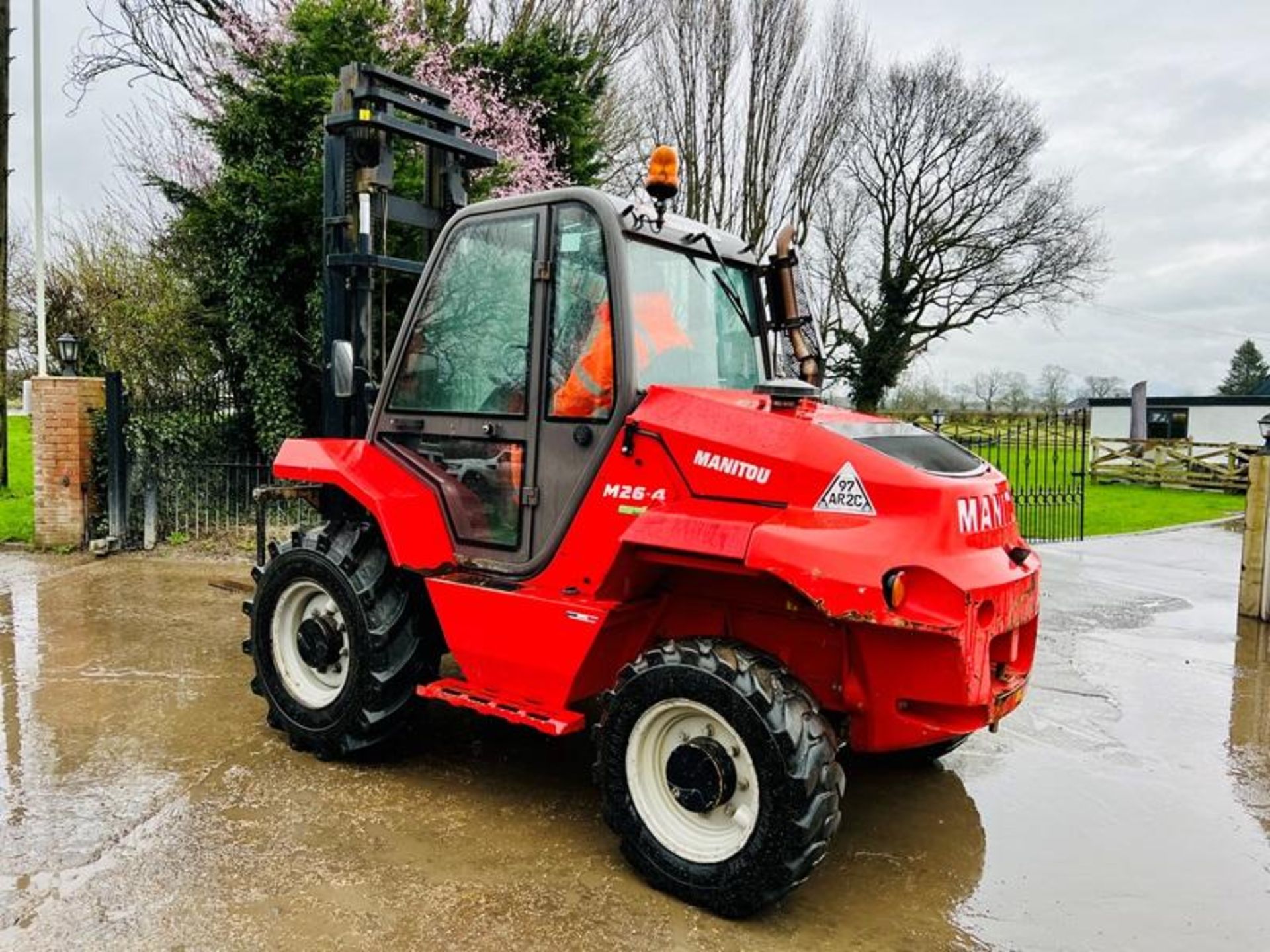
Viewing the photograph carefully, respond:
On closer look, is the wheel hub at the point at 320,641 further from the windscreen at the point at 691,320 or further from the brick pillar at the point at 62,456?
the brick pillar at the point at 62,456

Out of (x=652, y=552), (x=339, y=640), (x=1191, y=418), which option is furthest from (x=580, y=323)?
(x=1191, y=418)

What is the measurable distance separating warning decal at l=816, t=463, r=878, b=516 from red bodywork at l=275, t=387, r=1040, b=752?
0.8 inches

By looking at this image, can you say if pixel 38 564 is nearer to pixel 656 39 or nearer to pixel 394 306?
pixel 394 306

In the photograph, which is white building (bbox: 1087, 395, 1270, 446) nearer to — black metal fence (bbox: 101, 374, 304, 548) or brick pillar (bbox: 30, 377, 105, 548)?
black metal fence (bbox: 101, 374, 304, 548)

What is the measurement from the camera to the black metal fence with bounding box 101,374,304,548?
934 cm

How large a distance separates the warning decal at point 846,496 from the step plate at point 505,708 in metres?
1.24

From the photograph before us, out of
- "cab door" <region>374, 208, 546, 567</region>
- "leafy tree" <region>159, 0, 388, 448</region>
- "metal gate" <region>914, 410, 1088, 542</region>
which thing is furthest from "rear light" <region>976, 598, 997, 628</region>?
"leafy tree" <region>159, 0, 388, 448</region>

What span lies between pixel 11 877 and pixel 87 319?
12.5 meters

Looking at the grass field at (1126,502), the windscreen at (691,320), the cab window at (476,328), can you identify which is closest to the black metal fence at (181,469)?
the cab window at (476,328)

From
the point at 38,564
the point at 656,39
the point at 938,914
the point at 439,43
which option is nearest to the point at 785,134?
the point at 656,39

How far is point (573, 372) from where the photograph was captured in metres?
3.55

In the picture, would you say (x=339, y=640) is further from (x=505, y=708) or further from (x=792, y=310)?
(x=792, y=310)

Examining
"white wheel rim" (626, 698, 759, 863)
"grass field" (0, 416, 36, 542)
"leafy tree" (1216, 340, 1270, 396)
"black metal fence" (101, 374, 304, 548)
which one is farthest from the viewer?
"leafy tree" (1216, 340, 1270, 396)

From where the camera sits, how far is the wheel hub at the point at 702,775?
120 inches
